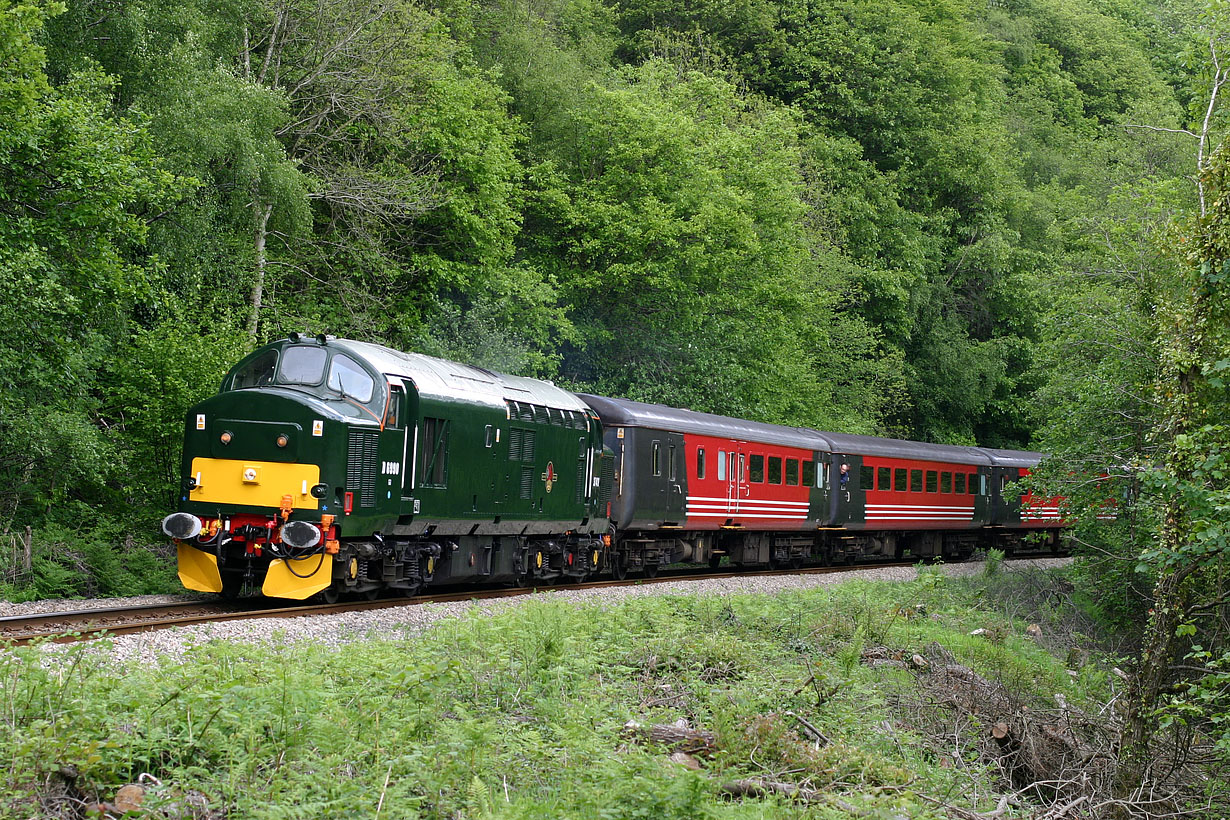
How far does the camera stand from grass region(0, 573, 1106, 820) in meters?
5.96

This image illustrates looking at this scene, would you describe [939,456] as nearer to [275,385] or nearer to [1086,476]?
[1086,476]

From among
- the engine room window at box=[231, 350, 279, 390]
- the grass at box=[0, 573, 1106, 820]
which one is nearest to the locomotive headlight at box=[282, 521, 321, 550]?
the engine room window at box=[231, 350, 279, 390]

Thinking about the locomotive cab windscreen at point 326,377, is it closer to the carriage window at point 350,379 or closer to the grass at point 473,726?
the carriage window at point 350,379

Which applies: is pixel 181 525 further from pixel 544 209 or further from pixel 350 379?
pixel 544 209

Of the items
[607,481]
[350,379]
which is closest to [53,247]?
[350,379]

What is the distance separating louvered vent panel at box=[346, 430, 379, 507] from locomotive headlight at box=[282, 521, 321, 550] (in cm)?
84

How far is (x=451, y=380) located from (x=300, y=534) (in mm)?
3792

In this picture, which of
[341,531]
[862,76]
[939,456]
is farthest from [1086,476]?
[862,76]

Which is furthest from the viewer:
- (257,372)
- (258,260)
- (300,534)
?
(258,260)

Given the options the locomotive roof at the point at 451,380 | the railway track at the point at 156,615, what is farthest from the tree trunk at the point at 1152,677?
the locomotive roof at the point at 451,380

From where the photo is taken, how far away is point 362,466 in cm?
1338

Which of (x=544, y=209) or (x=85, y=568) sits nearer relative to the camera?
(x=85, y=568)

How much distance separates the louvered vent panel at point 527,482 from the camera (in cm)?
1678

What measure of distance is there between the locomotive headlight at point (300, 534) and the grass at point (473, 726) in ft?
8.33
